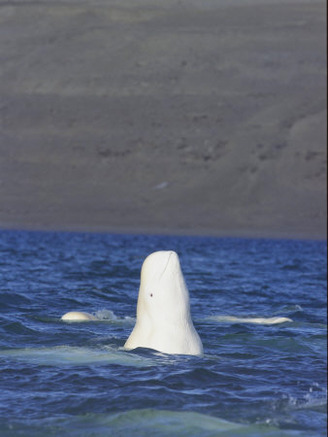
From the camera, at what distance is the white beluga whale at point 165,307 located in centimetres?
1335

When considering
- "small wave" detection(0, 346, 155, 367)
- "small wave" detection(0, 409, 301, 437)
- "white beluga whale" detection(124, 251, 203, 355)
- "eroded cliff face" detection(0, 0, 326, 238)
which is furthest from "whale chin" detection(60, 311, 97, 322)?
"eroded cliff face" detection(0, 0, 326, 238)

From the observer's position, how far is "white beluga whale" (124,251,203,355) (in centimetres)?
1335

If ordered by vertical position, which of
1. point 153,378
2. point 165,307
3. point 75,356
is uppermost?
point 165,307

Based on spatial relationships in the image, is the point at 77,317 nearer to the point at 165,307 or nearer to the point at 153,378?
the point at 165,307

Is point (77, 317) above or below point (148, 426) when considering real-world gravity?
below

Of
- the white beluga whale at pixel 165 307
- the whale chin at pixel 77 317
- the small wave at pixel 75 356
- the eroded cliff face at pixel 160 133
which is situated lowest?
the eroded cliff face at pixel 160 133

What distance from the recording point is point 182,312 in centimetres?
1346

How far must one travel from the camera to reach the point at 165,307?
13.4 metres

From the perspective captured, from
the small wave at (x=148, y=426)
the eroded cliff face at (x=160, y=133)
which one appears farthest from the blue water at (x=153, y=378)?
the eroded cliff face at (x=160, y=133)

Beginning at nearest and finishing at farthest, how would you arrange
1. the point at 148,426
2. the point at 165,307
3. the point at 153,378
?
the point at 148,426
the point at 153,378
the point at 165,307

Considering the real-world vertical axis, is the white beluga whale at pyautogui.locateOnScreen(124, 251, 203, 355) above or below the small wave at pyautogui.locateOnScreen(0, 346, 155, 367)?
above

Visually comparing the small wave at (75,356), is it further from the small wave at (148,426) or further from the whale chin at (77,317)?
the whale chin at (77,317)

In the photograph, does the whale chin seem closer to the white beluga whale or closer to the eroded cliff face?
the white beluga whale

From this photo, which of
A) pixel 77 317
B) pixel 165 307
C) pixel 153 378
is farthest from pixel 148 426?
pixel 77 317
